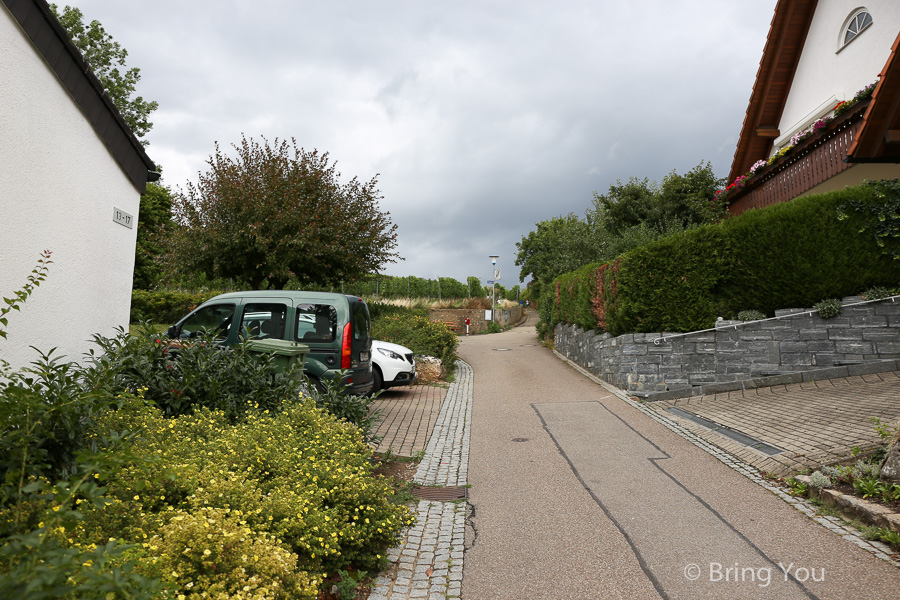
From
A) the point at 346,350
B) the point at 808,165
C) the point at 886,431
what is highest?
the point at 808,165

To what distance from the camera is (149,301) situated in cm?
1689

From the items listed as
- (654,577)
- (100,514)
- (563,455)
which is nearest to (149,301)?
(563,455)

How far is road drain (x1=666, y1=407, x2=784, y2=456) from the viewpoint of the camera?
631 centimetres

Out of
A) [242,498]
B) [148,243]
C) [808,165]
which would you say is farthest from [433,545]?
[148,243]

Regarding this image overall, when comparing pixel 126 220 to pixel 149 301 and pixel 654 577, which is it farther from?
pixel 149 301

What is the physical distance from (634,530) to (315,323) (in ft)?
17.2

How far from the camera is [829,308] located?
375 inches

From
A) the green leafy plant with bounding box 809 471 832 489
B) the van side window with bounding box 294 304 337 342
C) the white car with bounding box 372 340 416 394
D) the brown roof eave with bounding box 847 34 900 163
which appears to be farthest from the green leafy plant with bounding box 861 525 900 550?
the white car with bounding box 372 340 416 394

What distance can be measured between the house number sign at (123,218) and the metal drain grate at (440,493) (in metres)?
4.43

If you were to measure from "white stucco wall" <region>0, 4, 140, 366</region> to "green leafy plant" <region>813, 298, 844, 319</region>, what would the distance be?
35.4 ft

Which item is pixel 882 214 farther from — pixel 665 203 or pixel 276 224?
pixel 276 224

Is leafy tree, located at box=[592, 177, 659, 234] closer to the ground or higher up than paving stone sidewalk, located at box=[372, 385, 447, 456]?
higher up

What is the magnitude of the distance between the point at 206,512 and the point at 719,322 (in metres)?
9.72

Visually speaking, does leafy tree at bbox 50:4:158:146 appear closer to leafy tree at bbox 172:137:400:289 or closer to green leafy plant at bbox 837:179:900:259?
leafy tree at bbox 172:137:400:289
